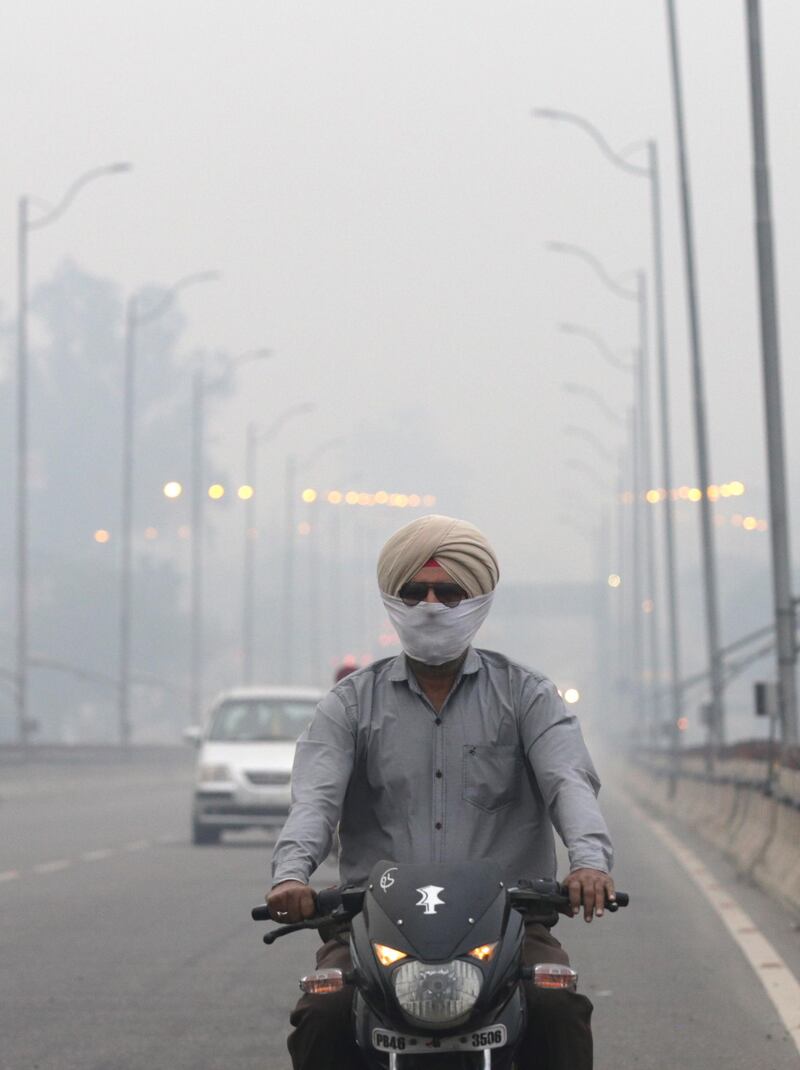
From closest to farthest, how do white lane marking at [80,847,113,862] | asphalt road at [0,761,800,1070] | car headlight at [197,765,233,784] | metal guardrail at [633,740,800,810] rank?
asphalt road at [0,761,800,1070] < metal guardrail at [633,740,800,810] < white lane marking at [80,847,113,862] < car headlight at [197,765,233,784]

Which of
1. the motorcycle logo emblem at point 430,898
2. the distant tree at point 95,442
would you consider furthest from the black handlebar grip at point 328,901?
the distant tree at point 95,442

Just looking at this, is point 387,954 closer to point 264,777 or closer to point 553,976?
point 553,976

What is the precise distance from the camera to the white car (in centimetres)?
2744

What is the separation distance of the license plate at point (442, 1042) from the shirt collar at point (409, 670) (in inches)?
42.9

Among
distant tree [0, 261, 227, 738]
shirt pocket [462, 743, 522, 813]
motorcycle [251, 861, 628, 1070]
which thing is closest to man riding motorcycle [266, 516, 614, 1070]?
shirt pocket [462, 743, 522, 813]

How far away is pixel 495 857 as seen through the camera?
6180 millimetres

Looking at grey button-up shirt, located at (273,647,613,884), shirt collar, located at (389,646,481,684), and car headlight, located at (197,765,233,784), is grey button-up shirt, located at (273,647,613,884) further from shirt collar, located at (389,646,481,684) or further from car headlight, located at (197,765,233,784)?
car headlight, located at (197,765,233,784)

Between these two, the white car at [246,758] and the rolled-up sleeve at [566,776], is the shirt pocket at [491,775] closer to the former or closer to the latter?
the rolled-up sleeve at [566,776]

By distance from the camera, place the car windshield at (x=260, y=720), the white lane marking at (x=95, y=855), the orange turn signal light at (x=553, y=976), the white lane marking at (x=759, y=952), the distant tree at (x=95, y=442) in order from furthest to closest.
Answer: the distant tree at (x=95, y=442)
the car windshield at (x=260, y=720)
the white lane marking at (x=95, y=855)
the white lane marking at (x=759, y=952)
the orange turn signal light at (x=553, y=976)

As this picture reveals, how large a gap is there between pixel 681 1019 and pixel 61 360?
14326cm

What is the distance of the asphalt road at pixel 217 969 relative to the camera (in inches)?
410

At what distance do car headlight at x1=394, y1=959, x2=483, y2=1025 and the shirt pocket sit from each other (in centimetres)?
88

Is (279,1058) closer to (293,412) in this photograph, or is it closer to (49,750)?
(49,750)

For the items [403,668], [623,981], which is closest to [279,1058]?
[623,981]
